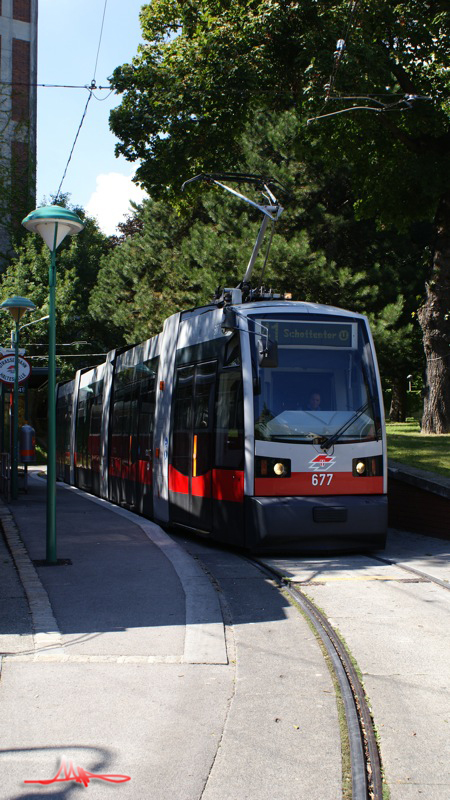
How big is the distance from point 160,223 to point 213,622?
36.0 m

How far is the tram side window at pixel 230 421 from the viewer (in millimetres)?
10680

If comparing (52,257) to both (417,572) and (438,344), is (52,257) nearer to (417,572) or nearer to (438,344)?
(417,572)

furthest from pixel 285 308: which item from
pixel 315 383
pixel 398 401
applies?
pixel 398 401

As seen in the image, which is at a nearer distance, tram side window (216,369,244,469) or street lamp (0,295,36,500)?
tram side window (216,369,244,469)

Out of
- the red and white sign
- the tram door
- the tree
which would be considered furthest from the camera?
the red and white sign

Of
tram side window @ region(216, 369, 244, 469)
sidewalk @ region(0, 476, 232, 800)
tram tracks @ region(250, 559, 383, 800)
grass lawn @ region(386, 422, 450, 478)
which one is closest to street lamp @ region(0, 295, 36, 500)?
grass lawn @ region(386, 422, 450, 478)

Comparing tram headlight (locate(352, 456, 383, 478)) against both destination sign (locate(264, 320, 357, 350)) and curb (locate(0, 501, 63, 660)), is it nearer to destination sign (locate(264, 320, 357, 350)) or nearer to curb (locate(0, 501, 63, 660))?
destination sign (locate(264, 320, 357, 350))

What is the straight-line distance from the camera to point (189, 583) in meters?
8.59

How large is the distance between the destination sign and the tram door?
1072 mm

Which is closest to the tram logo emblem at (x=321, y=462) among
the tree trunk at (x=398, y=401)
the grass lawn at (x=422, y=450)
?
the grass lawn at (x=422, y=450)

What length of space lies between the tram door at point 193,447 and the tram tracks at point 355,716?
12.7 feet

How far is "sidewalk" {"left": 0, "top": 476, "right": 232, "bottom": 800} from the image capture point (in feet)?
14.1

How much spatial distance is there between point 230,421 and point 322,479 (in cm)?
132

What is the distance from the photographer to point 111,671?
5.86 meters
